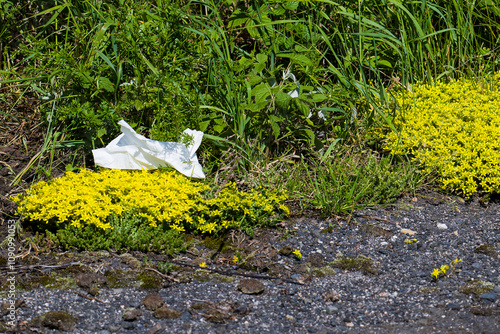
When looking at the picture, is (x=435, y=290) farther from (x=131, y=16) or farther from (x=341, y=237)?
(x=131, y=16)

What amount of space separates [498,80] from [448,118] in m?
0.98

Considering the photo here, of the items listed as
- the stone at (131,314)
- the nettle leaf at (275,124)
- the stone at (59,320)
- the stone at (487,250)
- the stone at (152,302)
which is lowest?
the stone at (487,250)

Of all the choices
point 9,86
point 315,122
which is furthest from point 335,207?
point 9,86

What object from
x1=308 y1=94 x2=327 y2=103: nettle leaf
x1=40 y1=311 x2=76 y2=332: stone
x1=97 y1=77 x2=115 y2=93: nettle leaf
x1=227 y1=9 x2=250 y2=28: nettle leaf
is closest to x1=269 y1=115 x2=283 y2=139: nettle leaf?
x1=308 y1=94 x2=327 y2=103: nettle leaf

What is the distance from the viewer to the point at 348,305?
8.63 ft

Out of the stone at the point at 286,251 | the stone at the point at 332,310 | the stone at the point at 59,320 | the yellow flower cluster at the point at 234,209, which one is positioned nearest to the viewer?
the stone at the point at 59,320

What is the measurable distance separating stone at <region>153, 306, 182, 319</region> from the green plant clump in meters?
0.60

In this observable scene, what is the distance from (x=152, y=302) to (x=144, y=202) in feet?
2.53

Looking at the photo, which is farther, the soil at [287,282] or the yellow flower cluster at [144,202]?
the yellow flower cluster at [144,202]

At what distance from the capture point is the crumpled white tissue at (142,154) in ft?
11.7

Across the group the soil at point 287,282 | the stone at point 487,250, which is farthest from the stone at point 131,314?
the stone at point 487,250

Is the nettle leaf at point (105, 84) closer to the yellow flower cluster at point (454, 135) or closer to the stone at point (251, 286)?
the stone at point (251, 286)

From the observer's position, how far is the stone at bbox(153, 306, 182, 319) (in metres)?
2.46

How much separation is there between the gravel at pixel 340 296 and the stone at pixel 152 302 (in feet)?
0.07
